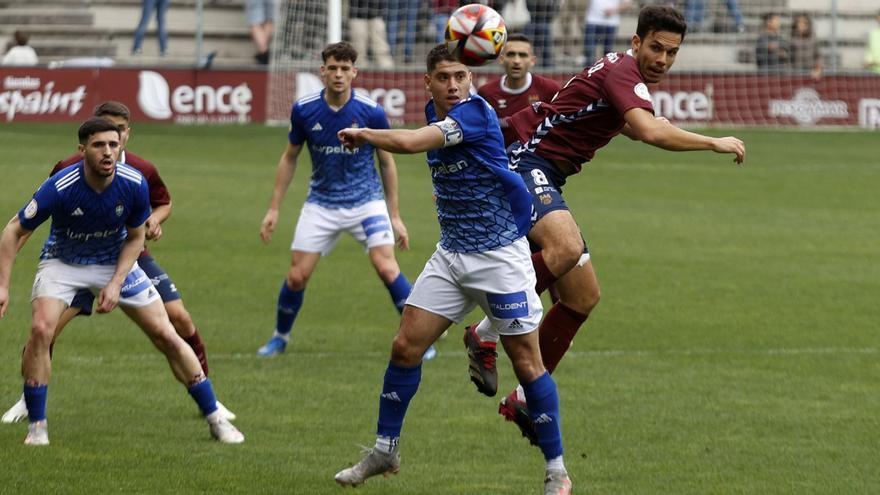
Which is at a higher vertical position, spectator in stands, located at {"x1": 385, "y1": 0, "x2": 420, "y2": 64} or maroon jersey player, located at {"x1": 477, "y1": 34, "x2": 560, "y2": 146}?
maroon jersey player, located at {"x1": 477, "y1": 34, "x2": 560, "y2": 146}

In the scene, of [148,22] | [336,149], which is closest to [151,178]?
[336,149]

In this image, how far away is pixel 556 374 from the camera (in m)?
11.4

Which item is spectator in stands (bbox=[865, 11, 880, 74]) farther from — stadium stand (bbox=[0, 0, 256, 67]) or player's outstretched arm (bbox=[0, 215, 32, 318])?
player's outstretched arm (bbox=[0, 215, 32, 318])

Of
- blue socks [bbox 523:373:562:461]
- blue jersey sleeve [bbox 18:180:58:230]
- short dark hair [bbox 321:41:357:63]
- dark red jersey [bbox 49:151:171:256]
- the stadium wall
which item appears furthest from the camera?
the stadium wall

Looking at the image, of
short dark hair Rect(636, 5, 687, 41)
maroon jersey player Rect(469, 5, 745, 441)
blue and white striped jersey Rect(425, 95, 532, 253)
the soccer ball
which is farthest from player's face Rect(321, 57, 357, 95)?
blue and white striped jersey Rect(425, 95, 532, 253)

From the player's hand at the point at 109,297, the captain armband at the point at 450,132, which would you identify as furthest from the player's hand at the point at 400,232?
the captain armband at the point at 450,132

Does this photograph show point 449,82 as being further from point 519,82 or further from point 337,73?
point 519,82

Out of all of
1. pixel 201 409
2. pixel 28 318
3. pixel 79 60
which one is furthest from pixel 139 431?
pixel 79 60

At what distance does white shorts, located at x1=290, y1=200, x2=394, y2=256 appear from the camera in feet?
40.5

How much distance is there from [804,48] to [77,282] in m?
23.3

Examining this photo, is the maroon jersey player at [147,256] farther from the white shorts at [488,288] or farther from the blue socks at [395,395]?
the white shorts at [488,288]

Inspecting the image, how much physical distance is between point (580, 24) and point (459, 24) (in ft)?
75.2

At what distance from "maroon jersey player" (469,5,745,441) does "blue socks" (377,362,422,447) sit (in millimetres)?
702

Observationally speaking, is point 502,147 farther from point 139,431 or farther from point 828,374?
point 828,374
